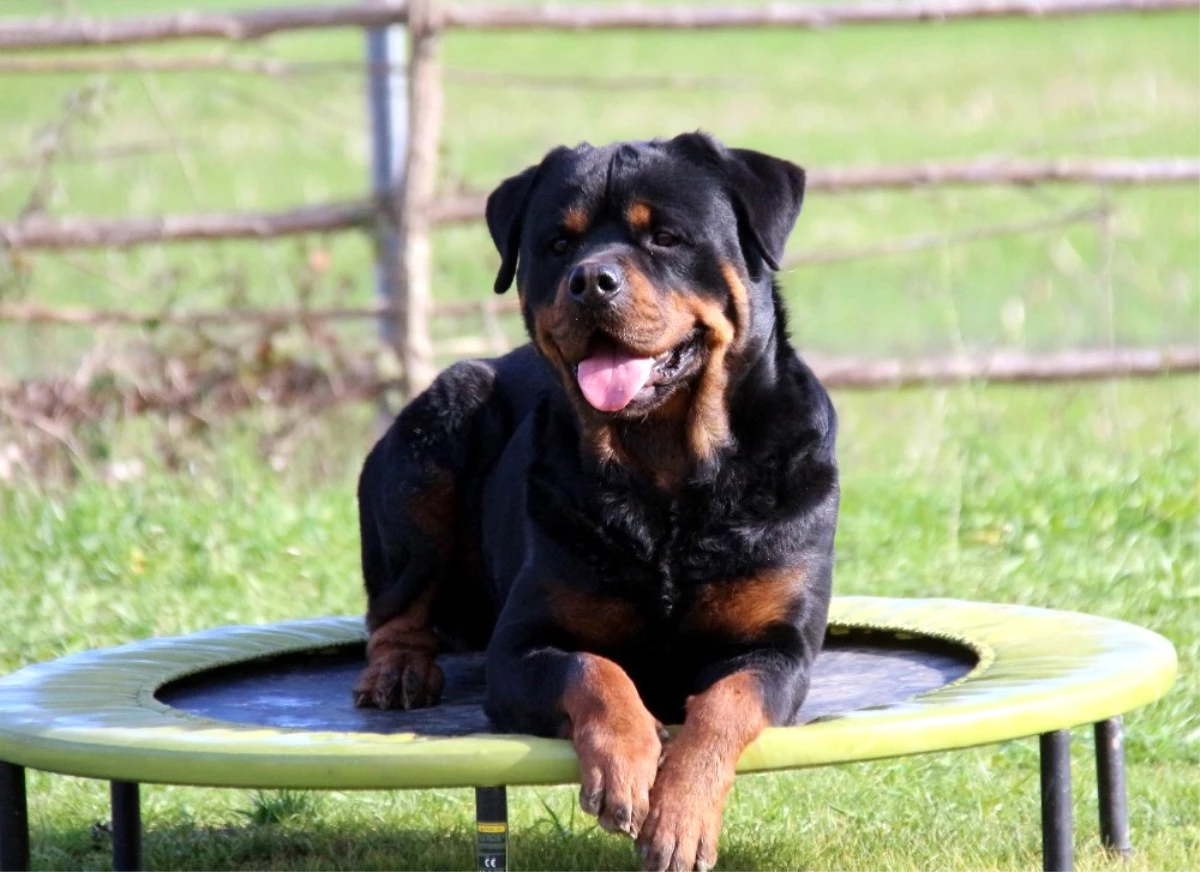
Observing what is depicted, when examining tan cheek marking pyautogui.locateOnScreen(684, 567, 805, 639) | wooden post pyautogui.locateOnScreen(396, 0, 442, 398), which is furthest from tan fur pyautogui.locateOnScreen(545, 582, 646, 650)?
wooden post pyautogui.locateOnScreen(396, 0, 442, 398)

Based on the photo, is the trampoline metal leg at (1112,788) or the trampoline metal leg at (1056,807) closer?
the trampoline metal leg at (1056,807)

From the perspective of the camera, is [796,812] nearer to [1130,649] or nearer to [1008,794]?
[1008,794]

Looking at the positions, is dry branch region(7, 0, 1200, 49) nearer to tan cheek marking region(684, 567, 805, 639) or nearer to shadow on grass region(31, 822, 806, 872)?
shadow on grass region(31, 822, 806, 872)

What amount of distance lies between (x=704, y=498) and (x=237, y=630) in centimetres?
169

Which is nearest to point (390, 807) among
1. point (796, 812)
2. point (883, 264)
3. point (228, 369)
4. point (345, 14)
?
point (796, 812)

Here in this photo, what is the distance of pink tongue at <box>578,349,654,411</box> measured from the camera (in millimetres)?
3770

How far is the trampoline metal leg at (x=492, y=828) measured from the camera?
3.43 m

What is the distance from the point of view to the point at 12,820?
3.85m

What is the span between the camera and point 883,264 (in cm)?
1789

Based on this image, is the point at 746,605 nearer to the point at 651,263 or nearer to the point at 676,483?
the point at 676,483

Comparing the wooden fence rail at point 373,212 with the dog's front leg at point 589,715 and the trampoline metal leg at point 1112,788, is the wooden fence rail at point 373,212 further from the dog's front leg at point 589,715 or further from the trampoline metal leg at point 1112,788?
the dog's front leg at point 589,715

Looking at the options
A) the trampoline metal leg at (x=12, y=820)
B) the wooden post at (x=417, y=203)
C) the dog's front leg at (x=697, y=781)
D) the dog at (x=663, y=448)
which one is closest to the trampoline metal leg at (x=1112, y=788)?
the dog at (x=663, y=448)

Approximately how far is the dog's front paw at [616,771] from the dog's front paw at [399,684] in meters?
0.97

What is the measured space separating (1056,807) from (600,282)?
1394 mm
